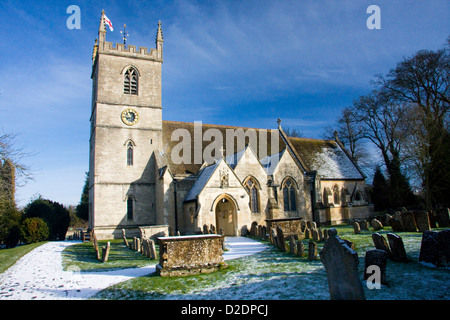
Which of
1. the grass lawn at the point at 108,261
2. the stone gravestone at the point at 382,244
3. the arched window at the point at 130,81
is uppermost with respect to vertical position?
the arched window at the point at 130,81

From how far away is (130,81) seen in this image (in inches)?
1010

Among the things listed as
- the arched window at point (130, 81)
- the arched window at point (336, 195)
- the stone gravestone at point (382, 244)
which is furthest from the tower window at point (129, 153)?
the stone gravestone at point (382, 244)

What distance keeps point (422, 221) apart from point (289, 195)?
40.3 feet

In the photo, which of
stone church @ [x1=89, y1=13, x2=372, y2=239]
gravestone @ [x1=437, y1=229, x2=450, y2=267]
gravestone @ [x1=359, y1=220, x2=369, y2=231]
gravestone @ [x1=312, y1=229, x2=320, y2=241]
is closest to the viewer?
gravestone @ [x1=437, y1=229, x2=450, y2=267]

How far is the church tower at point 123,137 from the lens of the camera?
23219 mm

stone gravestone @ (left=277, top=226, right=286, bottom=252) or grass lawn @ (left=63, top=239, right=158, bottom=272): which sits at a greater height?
stone gravestone @ (left=277, top=226, right=286, bottom=252)

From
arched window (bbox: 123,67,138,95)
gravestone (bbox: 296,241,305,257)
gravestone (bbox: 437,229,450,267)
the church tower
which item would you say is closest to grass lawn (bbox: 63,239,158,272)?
gravestone (bbox: 296,241,305,257)

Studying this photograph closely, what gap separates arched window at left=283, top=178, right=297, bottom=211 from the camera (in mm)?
25391

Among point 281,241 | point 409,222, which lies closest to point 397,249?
point 281,241

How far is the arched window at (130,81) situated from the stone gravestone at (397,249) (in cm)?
2260

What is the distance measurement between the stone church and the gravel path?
26.4 ft

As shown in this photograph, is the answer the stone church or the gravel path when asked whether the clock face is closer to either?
the stone church

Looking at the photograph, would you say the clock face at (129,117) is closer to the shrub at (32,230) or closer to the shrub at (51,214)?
the shrub at (32,230)
